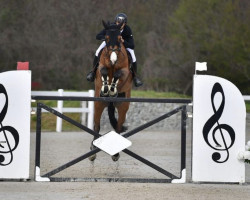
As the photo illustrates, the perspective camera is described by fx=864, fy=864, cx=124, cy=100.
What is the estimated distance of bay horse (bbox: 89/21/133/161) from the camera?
487 inches

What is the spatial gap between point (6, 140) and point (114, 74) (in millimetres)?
3017

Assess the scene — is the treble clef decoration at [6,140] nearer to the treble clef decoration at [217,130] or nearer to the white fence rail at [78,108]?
the treble clef decoration at [217,130]

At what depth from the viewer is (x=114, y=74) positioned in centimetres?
1259

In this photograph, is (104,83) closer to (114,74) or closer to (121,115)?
(114,74)

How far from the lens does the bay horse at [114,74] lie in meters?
12.4

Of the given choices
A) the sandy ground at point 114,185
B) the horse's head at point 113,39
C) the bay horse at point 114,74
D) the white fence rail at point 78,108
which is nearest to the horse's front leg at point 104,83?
the bay horse at point 114,74

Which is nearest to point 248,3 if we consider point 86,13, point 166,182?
point 86,13

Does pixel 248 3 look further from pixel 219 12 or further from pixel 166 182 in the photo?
pixel 166 182

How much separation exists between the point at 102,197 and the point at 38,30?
33.0 metres

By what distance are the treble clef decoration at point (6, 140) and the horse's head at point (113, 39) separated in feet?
9.08

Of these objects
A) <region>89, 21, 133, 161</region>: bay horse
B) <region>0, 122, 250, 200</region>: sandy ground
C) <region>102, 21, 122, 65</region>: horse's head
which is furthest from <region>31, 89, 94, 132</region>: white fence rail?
<region>102, 21, 122, 65</region>: horse's head

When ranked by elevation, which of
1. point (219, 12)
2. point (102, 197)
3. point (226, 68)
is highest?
point (219, 12)

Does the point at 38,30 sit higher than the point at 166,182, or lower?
higher

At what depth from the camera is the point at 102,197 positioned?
28.8 feet
